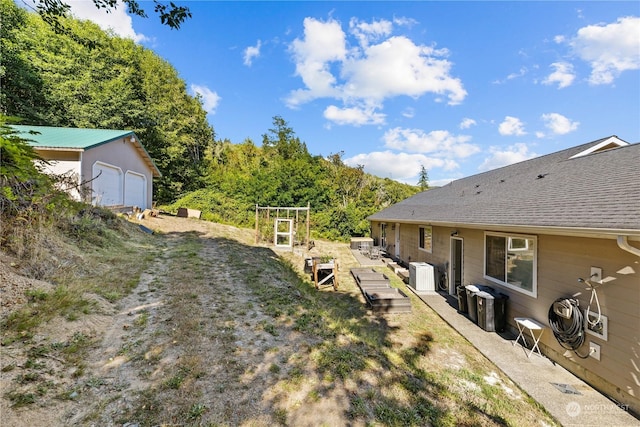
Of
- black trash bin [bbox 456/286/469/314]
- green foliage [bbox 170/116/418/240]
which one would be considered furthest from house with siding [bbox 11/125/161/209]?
black trash bin [bbox 456/286/469/314]

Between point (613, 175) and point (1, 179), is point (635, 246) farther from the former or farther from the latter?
point (1, 179)

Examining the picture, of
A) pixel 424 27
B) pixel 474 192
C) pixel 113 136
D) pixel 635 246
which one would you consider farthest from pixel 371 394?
pixel 113 136

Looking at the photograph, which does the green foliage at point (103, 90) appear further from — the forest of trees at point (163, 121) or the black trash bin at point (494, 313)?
the black trash bin at point (494, 313)

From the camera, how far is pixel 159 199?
25.8 metres

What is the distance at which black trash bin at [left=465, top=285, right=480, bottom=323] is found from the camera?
6.62 metres

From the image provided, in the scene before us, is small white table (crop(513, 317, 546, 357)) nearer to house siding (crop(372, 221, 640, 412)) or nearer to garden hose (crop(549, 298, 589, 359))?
house siding (crop(372, 221, 640, 412))

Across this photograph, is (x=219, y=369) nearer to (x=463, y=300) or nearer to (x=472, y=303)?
(x=472, y=303)

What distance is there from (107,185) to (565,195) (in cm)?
1793

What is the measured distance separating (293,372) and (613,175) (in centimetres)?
753

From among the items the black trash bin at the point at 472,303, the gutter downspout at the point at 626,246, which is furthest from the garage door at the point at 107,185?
the gutter downspout at the point at 626,246

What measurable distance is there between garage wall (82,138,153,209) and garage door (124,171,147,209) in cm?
7

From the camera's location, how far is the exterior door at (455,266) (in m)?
8.83

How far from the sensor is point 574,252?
462 centimetres

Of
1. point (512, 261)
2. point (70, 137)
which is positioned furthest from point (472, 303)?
point (70, 137)
